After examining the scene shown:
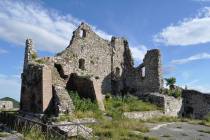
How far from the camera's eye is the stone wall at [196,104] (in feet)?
105

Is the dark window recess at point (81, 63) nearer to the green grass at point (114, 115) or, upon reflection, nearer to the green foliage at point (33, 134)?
the green grass at point (114, 115)

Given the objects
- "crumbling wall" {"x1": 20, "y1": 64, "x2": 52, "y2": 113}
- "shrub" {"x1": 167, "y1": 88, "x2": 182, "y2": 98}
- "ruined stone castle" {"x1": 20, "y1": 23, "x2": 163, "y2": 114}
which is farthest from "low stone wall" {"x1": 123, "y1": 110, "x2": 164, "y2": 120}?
"crumbling wall" {"x1": 20, "y1": 64, "x2": 52, "y2": 113}

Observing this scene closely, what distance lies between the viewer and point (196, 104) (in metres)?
32.3

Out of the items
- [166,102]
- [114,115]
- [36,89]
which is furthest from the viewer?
[166,102]

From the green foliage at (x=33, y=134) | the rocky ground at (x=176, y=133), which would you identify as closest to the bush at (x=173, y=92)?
the rocky ground at (x=176, y=133)

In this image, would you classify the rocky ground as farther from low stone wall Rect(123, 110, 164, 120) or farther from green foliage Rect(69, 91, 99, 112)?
green foliage Rect(69, 91, 99, 112)

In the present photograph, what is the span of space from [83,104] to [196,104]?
14239mm

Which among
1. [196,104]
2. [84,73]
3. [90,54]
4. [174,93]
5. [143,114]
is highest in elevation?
[90,54]

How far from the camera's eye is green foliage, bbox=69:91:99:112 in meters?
21.4

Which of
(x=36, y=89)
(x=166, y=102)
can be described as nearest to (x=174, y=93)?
(x=166, y=102)

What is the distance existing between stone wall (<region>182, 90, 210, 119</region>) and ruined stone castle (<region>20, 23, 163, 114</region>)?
8.96 ft

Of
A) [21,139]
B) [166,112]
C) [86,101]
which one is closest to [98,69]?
[166,112]

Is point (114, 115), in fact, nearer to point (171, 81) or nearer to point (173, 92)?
point (173, 92)

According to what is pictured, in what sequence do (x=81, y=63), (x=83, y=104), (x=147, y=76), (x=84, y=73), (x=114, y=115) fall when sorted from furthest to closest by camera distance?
(x=147, y=76)
(x=81, y=63)
(x=84, y=73)
(x=114, y=115)
(x=83, y=104)
